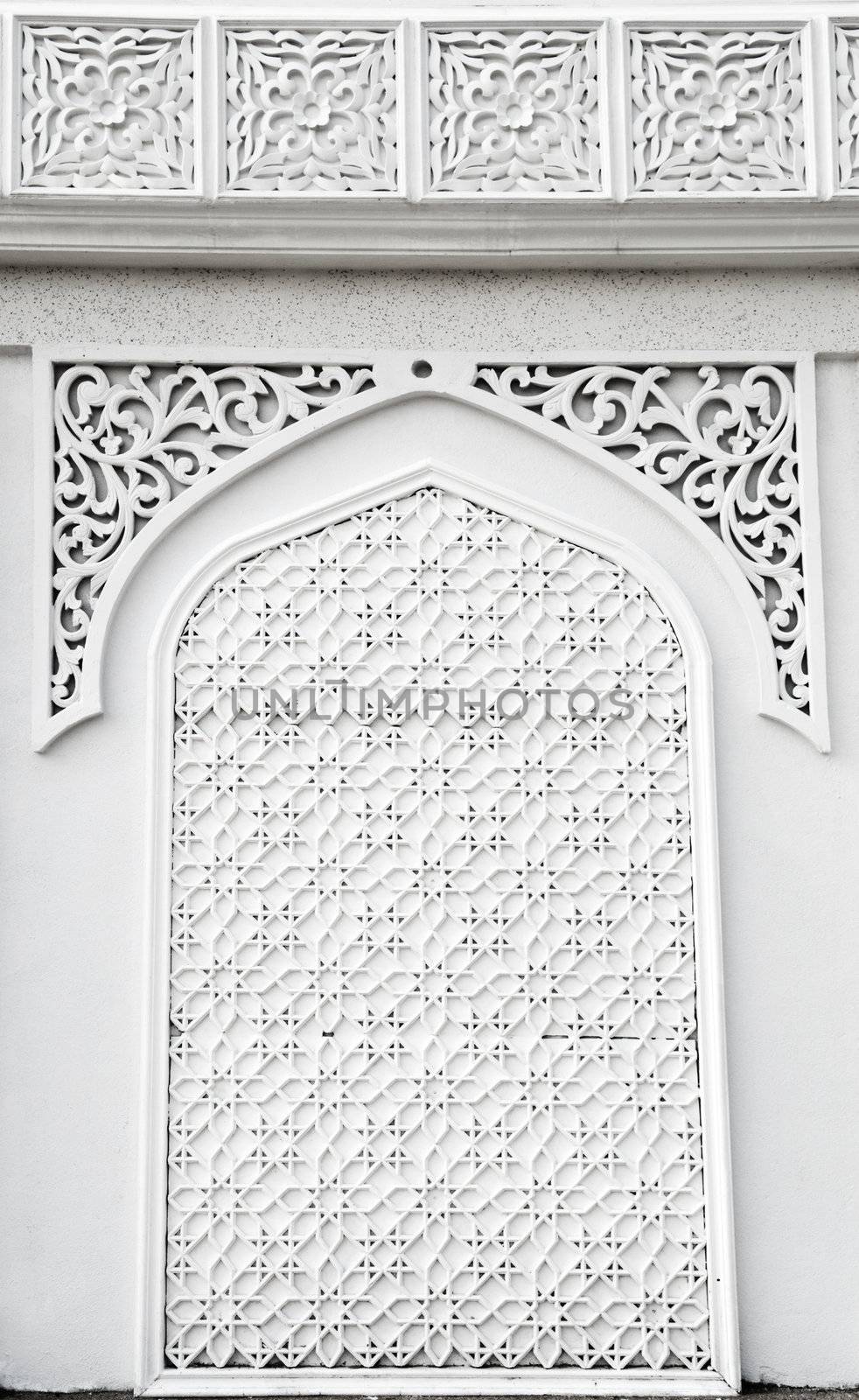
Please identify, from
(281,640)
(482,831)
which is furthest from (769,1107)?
(281,640)

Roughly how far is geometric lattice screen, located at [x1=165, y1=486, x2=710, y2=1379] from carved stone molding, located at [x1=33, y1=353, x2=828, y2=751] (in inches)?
8.5

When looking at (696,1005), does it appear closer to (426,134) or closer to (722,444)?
(722,444)

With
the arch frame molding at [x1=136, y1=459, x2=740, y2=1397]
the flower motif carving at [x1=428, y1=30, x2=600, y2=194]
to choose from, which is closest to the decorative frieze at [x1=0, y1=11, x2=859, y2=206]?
the flower motif carving at [x1=428, y1=30, x2=600, y2=194]

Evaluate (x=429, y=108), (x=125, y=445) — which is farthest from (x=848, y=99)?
(x=125, y=445)

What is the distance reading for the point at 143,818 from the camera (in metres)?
2.88

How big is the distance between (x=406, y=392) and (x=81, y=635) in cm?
91

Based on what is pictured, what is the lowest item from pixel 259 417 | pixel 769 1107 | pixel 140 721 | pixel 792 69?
pixel 769 1107

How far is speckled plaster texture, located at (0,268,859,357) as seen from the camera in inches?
116

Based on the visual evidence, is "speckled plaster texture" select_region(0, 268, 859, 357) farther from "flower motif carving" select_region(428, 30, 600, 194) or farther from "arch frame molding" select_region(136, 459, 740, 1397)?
"arch frame molding" select_region(136, 459, 740, 1397)

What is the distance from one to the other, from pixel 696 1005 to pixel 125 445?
5.82ft

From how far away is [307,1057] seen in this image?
279 cm

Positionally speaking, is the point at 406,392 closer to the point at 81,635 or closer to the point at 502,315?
the point at 502,315

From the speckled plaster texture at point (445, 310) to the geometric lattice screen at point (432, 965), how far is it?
0.41m

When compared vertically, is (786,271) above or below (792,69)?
below
